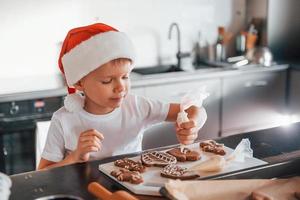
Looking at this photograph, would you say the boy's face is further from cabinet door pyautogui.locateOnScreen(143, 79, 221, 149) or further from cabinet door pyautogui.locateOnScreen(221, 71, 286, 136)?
cabinet door pyautogui.locateOnScreen(221, 71, 286, 136)

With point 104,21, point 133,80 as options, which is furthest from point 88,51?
point 104,21

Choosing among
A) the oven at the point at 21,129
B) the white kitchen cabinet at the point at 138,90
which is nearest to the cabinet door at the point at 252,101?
the white kitchen cabinet at the point at 138,90

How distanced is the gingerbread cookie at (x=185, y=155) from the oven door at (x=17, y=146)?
1549 millimetres

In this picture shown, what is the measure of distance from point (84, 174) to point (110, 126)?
429 mm

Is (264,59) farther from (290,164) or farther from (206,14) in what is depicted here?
(290,164)

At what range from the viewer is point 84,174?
1.13 metres

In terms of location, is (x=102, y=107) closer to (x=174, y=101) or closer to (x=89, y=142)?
(x=89, y=142)

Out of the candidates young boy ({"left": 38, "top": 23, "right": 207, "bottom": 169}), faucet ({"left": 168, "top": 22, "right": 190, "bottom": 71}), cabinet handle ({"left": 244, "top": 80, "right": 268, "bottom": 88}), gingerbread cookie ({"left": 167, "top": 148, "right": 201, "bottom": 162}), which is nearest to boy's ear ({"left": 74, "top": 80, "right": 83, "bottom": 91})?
young boy ({"left": 38, "top": 23, "right": 207, "bottom": 169})

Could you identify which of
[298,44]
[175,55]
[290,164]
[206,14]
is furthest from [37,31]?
[290,164]

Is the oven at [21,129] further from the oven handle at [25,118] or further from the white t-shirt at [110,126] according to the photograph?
the white t-shirt at [110,126]

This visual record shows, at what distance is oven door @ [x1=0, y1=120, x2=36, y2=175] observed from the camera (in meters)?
2.60

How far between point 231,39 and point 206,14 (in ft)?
1.06

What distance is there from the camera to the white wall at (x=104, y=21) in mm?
2990

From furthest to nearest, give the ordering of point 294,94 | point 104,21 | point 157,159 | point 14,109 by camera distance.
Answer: point 294,94
point 104,21
point 14,109
point 157,159
